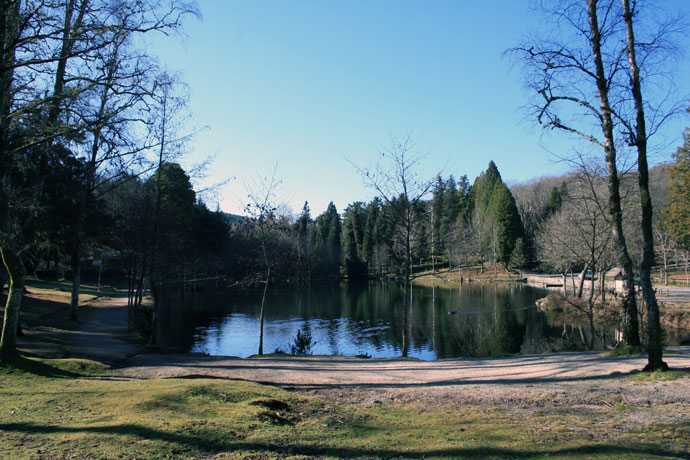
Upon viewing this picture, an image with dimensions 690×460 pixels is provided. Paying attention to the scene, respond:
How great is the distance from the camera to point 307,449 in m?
5.16

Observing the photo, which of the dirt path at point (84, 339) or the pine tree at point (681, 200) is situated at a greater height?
the pine tree at point (681, 200)

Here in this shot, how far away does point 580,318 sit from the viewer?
29688mm

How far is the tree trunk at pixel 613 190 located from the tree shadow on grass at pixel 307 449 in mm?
7656

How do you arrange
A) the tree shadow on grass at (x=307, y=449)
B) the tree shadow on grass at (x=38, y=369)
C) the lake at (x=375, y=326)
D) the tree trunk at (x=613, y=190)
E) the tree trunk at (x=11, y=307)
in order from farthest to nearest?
the lake at (x=375, y=326)
the tree trunk at (x=613, y=190)
the tree trunk at (x=11, y=307)
the tree shadow on grass at (x=38, y=369)
the tree shadow on grass at (x=307, y=449)

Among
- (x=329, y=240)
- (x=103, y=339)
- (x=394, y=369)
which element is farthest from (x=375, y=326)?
(x=329, y=240)

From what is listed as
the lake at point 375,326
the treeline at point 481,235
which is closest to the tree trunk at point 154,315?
the lake at point 375,326

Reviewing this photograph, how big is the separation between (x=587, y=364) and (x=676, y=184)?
119 feet

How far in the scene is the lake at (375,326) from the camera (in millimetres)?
22453

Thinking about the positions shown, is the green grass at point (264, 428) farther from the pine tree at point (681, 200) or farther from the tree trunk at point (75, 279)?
the pine tree at point (681, 200)

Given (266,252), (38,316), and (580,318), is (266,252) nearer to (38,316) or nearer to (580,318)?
(38,316)

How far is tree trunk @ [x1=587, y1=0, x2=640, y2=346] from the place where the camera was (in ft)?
37.6

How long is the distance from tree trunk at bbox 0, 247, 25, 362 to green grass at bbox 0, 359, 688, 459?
1538 millimetres

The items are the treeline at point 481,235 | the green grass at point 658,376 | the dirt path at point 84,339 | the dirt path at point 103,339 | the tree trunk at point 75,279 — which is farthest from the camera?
the treeline at point 481,235

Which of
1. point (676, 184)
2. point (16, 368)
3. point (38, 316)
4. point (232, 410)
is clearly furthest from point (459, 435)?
point (676, 184)
